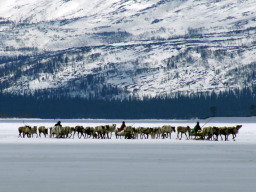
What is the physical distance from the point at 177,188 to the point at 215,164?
8.03m

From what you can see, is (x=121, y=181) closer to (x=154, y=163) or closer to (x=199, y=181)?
(x=199, y=181)

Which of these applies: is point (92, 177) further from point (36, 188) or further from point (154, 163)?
point (154, 163)

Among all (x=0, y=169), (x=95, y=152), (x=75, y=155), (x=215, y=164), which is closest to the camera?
(x=0, y=169)

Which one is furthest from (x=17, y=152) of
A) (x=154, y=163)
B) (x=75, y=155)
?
(x=154, y=163)

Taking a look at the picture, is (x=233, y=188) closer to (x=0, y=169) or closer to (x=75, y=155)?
(x=0, y=169)

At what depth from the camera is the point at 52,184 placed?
22.5 meters

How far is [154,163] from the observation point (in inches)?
1184

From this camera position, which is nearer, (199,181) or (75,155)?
(199,181)

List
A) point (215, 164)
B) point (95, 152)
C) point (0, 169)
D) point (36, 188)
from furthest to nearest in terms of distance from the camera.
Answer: point (95, 152), point (215, 164), point (0, 169), point (36, 188)

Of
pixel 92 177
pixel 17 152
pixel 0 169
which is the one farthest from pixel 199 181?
pixel 17 152

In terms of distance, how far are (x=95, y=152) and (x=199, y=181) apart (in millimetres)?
14182

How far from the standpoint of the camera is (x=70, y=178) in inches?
953

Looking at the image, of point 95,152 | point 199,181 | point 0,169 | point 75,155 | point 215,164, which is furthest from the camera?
point 95,152

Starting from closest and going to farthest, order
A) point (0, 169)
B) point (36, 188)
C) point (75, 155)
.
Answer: point (36, 188), point (0, 169), point (75, 155)
